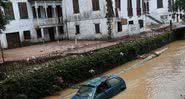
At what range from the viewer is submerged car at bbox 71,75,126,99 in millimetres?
16906

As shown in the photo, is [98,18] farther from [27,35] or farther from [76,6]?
[27,35]

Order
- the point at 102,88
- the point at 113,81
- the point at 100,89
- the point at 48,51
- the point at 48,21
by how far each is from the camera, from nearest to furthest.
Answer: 1. the point at 100,89
2. the point at 102,88
3. the point at 113,81
4. the point at 48,51
5. the point at 48,21

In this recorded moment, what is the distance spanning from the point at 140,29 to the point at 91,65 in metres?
21.4

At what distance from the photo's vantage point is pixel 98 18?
39.4m

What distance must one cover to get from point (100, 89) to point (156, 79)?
690cm

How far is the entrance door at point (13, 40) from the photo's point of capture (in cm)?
3800

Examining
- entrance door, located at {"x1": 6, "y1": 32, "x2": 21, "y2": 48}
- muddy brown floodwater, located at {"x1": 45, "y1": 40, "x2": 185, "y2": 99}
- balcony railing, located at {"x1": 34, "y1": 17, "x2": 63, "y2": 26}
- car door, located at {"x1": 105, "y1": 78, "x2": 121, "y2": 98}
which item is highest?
balcony railing, located at {"x1": 34, "y1": 17, "x2": 63, "y2": 26}

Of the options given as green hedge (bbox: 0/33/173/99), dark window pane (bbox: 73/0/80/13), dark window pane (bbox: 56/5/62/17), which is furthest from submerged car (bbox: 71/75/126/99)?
dark window pane (bbox: 56/5/62/17)

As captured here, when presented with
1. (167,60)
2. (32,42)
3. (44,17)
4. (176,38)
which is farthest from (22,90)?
(176,38)

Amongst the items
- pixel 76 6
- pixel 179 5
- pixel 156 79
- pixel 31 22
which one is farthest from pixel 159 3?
pixel 156 79

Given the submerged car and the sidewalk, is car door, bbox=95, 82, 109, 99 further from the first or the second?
the sidewalk

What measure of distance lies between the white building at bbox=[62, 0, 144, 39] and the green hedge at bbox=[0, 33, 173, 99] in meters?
7.60

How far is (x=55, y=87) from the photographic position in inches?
830

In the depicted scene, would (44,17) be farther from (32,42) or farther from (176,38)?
(176,38)
